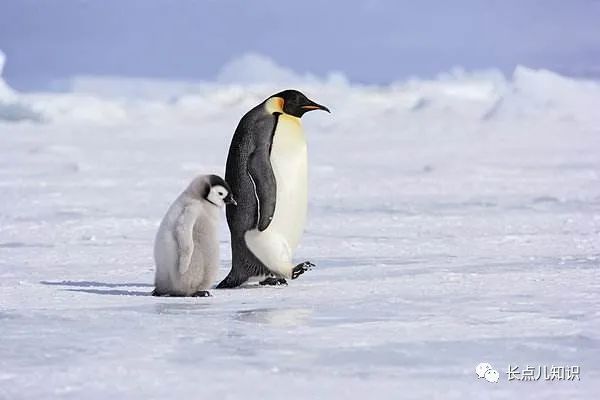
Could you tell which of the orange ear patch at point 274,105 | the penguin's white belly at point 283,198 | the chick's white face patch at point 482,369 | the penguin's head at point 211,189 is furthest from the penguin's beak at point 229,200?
the chick's white face patch at point 482,369

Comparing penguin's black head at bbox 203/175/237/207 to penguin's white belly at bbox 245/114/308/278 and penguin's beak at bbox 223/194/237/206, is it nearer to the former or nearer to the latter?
penguin's beak at bbox 223/194/237/206

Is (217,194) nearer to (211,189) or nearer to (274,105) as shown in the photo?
(211,189)

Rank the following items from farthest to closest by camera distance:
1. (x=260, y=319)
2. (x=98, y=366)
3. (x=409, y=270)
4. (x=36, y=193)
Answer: (x=36, y=193) → (x=409, y=270) → (x=260, y=319) → (x=98, y=366)

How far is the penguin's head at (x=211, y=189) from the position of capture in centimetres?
520

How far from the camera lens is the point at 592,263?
20.8 ft

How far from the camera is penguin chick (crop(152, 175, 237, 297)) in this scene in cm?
504

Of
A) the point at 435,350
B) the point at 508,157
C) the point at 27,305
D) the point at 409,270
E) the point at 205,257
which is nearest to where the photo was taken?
the point at 435,350

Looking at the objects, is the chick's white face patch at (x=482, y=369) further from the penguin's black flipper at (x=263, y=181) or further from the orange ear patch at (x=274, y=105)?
the orange ear patch at (x=274, y=105)

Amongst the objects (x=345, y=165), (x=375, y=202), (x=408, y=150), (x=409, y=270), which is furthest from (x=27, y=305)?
(x=408, y=150)

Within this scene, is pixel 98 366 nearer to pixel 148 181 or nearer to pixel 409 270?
pixel 409 270

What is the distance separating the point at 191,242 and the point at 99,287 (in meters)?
0.77

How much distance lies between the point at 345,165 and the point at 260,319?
865 inches

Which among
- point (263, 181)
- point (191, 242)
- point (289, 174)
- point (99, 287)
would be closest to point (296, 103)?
point (289, 174)

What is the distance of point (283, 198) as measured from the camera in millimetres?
5797
